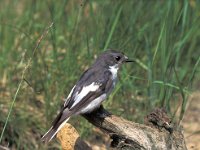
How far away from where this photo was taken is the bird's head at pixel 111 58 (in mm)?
5613

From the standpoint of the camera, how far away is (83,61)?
635 centimetres

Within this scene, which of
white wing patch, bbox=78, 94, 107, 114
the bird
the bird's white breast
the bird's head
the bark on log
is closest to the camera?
the bark on log

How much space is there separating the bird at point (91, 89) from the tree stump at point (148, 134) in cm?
46

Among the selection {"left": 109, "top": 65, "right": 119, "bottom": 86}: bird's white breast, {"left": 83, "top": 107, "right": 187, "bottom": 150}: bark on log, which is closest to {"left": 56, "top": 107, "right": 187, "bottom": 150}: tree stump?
{"left": 83, "top": 107, "right": 187, "bottom": 150}: bark on log

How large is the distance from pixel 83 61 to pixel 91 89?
107 cm

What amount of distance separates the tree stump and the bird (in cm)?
46

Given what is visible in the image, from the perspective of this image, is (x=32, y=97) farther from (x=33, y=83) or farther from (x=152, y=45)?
(x=152, y=45)

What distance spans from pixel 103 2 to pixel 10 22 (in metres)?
1.19

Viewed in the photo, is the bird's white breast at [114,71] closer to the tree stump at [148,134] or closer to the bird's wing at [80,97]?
the bird's wing at [80,97]

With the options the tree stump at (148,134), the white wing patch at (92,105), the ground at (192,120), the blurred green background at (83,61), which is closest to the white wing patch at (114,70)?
the blurred green background at (83,61)

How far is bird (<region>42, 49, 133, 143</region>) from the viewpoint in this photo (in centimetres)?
498

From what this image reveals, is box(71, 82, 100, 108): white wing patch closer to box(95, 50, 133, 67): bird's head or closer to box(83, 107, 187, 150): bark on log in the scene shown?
box(95, 50, 133, 67): bird's head

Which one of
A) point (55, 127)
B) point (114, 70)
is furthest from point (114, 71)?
point (55, 127)

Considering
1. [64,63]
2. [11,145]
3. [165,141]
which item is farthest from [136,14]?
[165,141]
